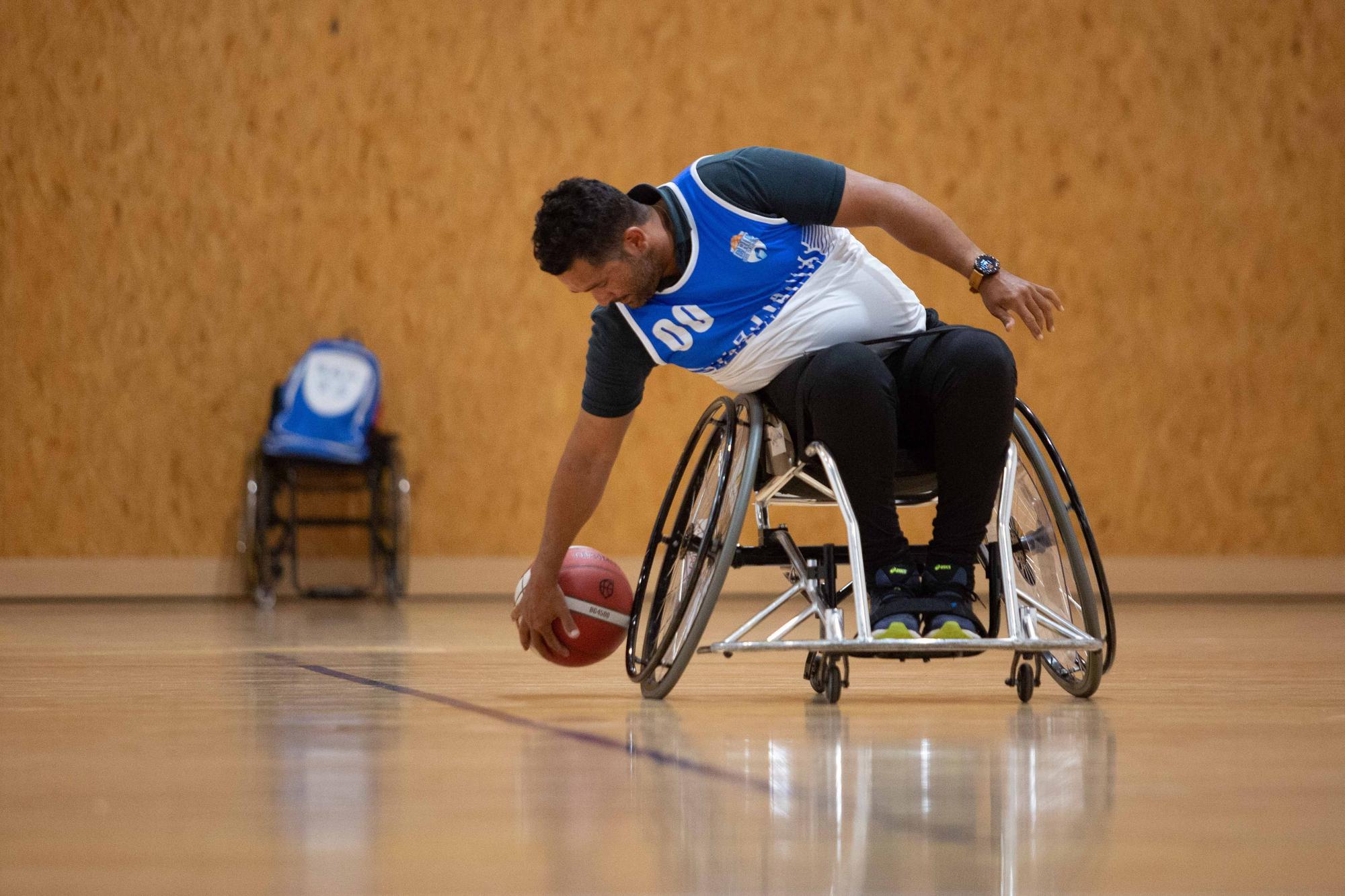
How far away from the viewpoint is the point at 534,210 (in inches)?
236

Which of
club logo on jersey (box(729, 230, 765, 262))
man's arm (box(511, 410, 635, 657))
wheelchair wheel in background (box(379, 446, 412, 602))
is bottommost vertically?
wheelchair wheel in background (box(379, 446, 412, 602))

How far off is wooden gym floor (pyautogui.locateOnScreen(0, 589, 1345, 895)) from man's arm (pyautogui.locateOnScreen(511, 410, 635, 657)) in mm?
160

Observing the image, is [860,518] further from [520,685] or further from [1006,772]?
[520,685]

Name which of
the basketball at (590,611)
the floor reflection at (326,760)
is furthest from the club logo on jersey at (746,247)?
the floor reflection at (326,760)

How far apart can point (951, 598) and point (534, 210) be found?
4190 millimetres

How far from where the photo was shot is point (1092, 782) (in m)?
1.45

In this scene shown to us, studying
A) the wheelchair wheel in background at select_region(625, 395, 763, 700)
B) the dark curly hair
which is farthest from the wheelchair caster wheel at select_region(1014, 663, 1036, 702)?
the dark curly hair

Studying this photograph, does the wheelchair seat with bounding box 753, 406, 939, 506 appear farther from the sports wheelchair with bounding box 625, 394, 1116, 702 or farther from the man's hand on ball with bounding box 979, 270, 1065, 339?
the man's hand on ball with bounding box 979, 270, 1065, 339

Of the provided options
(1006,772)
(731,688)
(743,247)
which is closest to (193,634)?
(731,688)

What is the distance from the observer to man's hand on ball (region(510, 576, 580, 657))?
7.86 ft

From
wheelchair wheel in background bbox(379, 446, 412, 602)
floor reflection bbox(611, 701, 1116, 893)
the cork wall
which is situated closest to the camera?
floor reflection bbox(611, 701, 1116, 893)

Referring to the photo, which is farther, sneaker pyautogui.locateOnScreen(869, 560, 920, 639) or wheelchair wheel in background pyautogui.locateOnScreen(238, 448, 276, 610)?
wheelchair wheel in background pyautogui.locateOnScreen(238, 448, 276, 610)

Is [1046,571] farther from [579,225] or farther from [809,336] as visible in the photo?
[579,225]

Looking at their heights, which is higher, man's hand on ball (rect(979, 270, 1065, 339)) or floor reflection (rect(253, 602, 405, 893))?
man's hand on ball (rect(979, 270, 1065, 339))
